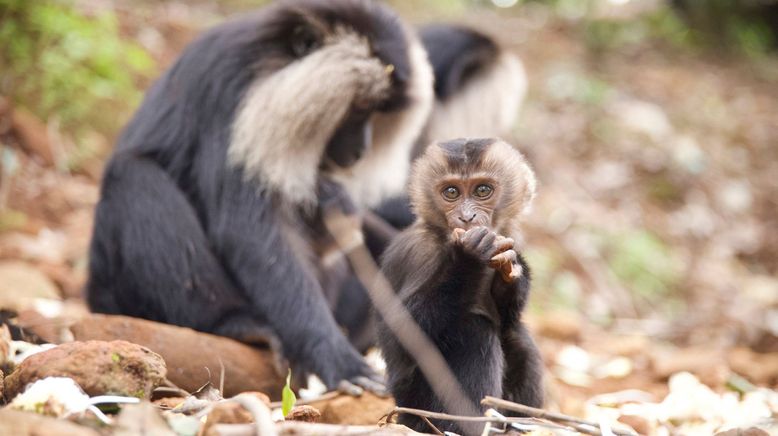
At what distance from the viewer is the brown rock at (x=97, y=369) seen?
2.72 m

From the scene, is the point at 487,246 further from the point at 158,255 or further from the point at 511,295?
the point at 158,255

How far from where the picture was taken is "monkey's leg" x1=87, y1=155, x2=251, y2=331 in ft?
15.3

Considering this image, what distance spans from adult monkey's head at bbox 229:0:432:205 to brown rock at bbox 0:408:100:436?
8.64 feet

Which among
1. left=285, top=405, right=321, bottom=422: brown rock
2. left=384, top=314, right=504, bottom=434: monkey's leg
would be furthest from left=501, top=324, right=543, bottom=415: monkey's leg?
left=285, top=405, right=321, bottom=422: brown rock

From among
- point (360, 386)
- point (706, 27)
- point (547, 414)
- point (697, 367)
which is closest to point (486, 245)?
point (547, 414)

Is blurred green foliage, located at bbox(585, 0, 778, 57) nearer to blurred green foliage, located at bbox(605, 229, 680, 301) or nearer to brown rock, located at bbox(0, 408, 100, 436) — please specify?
blurred green foliage, located at bbox(605, 229, 680, 301)

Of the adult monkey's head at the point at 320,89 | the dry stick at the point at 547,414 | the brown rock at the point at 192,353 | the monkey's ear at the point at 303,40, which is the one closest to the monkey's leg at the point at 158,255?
the brown rock at the point at 192,353

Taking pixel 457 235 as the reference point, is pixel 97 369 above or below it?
below

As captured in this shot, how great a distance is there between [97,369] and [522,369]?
162 cm

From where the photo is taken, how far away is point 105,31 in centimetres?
820

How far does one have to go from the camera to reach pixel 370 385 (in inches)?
168

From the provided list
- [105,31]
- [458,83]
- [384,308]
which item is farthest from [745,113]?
[384,308]

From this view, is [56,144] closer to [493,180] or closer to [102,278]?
[102,278]

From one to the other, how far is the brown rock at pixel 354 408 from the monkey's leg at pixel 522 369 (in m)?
0.64
